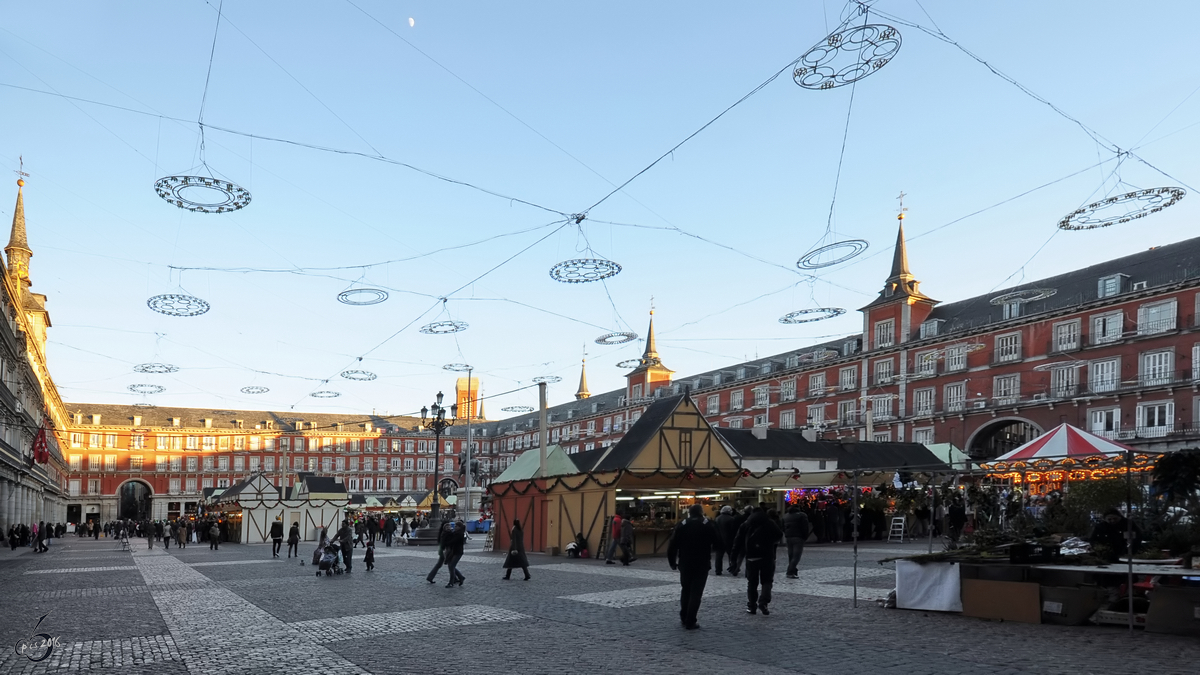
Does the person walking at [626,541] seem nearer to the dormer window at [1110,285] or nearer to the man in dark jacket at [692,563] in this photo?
the man in dark jacket at [692,563]

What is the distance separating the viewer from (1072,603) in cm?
1145

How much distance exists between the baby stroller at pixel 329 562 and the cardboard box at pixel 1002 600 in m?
13.9

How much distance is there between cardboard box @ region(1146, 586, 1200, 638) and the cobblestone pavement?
0.31 meters

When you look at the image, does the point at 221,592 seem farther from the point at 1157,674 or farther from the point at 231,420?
the point at 231,420

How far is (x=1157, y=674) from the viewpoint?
328 inches

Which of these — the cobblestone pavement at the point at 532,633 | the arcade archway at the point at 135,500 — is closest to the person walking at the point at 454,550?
the cobblestone pavement at the point at 532,633

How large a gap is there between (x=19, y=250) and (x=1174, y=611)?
231ft

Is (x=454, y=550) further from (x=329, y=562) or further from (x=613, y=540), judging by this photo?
(x=613, y=540)

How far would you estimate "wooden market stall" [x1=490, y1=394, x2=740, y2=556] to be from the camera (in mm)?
26172

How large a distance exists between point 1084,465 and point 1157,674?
15.7ft

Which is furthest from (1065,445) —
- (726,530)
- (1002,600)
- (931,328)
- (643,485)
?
(931,328)

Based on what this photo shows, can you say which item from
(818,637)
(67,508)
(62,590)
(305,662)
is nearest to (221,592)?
(62,590)

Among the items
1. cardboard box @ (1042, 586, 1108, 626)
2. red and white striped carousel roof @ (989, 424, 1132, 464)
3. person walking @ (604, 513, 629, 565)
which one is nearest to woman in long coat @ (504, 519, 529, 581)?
person walking @ (604, 513, 629, 565)

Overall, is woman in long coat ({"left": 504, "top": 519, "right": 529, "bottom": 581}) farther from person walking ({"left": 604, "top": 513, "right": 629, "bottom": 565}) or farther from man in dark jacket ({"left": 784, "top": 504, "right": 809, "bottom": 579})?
man in dark jacket ({"left": 784, "top": 504, "right": 809, "bottom": 579})
